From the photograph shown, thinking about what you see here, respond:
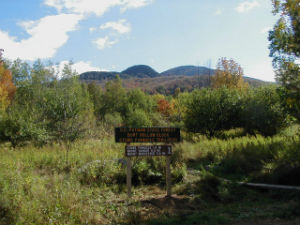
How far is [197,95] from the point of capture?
20953 mm

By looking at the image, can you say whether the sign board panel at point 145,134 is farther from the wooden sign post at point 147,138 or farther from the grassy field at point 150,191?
the grassy field at point 150,191

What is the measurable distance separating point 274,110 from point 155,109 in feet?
147

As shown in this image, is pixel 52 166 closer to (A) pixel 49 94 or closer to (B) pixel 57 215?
(B) pixel 57 215

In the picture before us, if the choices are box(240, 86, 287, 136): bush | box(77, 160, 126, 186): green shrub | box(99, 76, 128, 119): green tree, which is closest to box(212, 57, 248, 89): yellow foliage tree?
box(99, 76, 128, 119): green tree

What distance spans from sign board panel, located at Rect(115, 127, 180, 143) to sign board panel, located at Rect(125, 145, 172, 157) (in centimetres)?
23

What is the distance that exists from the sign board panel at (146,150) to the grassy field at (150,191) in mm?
1307

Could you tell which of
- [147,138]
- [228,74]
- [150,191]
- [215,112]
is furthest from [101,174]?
[228,74]

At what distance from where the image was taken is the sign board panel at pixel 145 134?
825cm

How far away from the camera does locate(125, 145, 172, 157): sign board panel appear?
806 cm

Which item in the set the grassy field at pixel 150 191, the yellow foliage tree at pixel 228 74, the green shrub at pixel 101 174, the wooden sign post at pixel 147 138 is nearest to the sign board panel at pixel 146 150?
the wooden sign post at pixel 147 138

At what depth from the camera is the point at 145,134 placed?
831cm

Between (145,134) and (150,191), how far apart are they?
2038 mm

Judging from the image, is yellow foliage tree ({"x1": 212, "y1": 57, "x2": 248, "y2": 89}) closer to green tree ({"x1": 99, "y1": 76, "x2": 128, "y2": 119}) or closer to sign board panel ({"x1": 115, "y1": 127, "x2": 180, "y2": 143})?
A: green tree ({"x1": 99, "y1": 76, "x2": 128, "y2": 119})

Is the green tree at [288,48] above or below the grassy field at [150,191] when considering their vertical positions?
above
